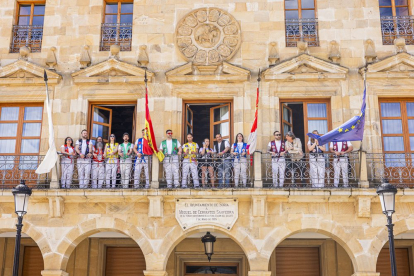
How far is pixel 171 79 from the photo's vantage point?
13.9 m

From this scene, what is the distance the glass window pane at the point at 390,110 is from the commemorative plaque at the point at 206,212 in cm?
446

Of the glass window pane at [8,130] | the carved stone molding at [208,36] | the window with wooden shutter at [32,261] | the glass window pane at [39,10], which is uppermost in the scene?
the glass window pane at [39,10]

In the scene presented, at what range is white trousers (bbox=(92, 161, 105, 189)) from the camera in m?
12.8

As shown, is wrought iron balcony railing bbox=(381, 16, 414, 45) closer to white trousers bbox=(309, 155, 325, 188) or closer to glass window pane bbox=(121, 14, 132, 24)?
white trousers bbox=(309, 155, 325, 188)

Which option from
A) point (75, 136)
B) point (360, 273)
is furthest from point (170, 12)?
point (360, 273)

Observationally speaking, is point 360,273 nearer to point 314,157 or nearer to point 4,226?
point 314,157

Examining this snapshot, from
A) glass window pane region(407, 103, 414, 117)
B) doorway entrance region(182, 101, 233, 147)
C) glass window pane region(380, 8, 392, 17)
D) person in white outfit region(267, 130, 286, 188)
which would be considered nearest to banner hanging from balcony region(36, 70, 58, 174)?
doorway entrance region(182, 101, 233, 147)

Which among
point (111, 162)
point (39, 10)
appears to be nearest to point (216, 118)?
point (111, 162)

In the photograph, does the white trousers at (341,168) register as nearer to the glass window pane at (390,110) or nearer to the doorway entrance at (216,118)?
the glass window pane at (390,110)

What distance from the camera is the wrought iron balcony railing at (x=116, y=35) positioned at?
571 inches

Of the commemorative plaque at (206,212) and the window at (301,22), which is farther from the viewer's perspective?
the window at (301,22)

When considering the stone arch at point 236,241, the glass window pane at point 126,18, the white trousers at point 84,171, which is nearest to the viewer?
the stone arch at point 236,241

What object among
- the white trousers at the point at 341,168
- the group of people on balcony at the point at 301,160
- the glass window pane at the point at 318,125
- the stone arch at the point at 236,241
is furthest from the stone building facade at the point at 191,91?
the group of people on balcony at the point at 301,160

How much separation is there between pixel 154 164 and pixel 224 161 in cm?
157
